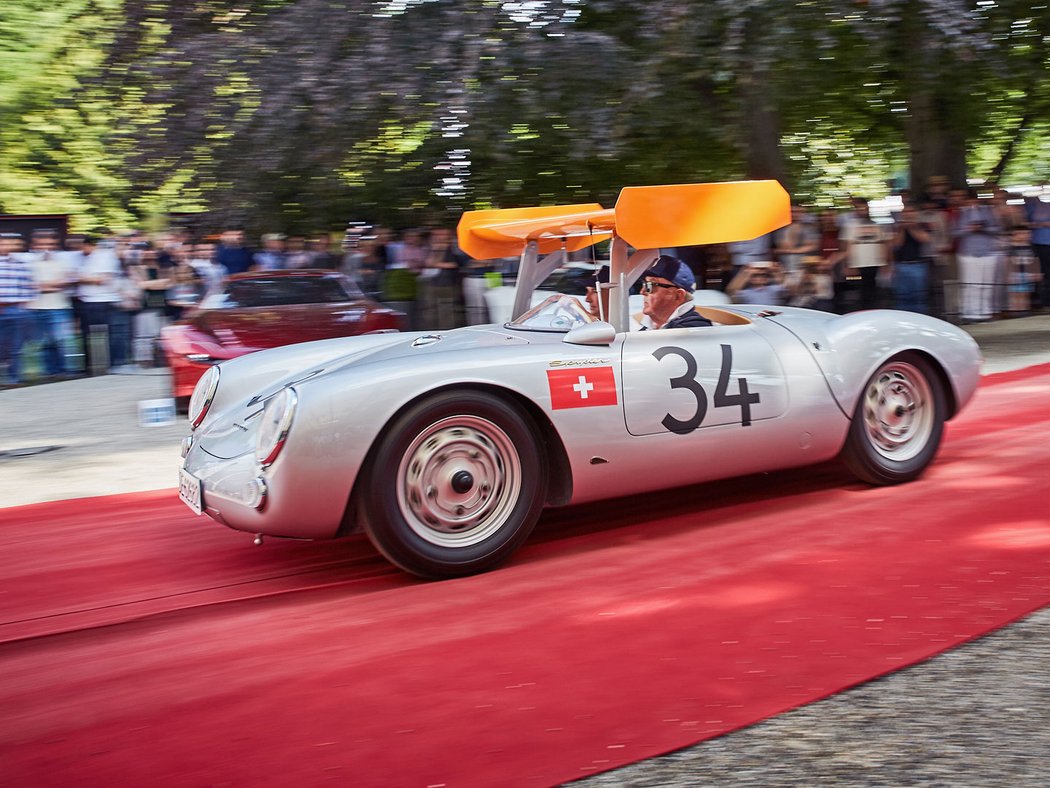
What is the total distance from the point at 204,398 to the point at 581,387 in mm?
1801

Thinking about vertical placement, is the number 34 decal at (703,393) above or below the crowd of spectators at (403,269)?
below

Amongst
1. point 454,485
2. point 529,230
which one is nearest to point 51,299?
point 529,230

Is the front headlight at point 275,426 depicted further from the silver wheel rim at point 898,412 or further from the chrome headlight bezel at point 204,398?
the silver wheel rim at point 898,412

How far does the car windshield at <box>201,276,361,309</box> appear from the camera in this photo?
9625 millimetres

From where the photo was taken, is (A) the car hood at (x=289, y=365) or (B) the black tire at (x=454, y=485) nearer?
(B) the black tire at (x=454, y=485)

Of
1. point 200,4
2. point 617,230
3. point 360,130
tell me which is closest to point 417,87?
point 360,130

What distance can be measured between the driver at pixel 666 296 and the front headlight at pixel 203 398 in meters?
1.98

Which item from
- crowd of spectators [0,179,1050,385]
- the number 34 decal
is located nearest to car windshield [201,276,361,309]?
crowd of spectators [0,179,1050,385]

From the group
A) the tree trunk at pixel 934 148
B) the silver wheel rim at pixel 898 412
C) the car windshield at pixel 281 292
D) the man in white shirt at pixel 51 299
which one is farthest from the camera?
the tree trunk at pixel 934 148

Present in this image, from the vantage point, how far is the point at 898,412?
17.4ft

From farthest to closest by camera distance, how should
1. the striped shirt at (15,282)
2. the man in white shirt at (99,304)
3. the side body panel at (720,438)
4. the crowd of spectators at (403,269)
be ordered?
the man in white shirt at (99,304), the crowd of spectators at (403,269), the striped shirt at (15,282), the side body panel at (720,438)

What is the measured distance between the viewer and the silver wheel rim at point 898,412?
17.1 ft

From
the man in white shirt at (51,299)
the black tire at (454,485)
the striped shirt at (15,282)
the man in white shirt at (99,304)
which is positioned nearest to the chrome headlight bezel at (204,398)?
the black tire at (454,485)

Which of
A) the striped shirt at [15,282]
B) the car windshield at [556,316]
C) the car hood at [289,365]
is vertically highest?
the striped shirt at [15,282]
